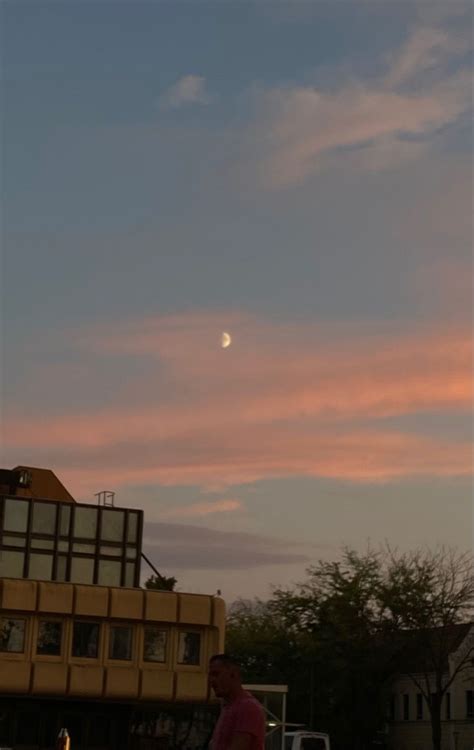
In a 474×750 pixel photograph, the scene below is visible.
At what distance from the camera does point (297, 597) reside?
8544 cm

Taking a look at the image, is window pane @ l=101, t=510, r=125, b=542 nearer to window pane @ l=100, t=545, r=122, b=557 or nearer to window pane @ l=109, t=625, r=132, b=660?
window pane @ l=100, t=545, r=122, b=557

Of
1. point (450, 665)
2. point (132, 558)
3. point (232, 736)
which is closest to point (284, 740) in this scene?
point (132, 558)

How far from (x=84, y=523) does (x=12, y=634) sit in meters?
14.5

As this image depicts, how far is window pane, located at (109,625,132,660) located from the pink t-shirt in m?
55.9

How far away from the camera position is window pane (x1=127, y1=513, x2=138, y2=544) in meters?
75.9

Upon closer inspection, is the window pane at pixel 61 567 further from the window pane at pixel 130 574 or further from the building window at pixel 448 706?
the building window at pixel 448 706

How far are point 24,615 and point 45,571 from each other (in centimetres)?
1231

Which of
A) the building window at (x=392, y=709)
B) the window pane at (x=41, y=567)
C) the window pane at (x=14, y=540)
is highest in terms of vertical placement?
the window pane at (x=14, y=540)

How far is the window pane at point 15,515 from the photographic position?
71.9 m

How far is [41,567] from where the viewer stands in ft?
238

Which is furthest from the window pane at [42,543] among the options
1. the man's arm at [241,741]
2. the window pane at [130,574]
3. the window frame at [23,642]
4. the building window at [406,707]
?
the man's arm at [241,741]

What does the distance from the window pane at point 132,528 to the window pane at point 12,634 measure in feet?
51.9

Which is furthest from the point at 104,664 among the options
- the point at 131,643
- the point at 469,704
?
the point at 469,704

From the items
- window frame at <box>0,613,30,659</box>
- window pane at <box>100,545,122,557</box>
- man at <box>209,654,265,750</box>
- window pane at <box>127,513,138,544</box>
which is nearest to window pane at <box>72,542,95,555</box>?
window pane at <box>100,545,122,557</box>
